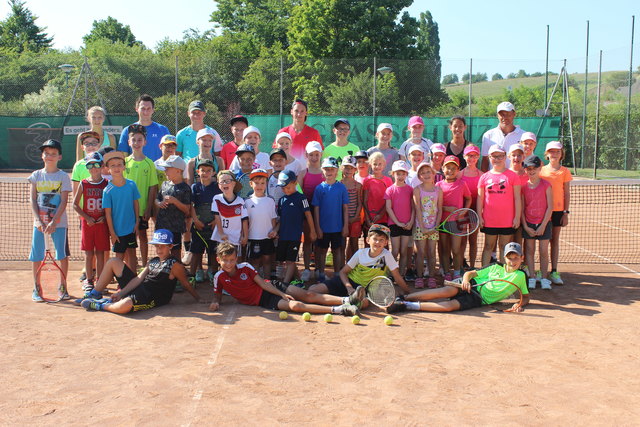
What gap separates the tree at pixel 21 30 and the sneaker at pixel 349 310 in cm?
4911

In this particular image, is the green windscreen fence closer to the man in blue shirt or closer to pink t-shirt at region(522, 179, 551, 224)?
the man in blue shirt

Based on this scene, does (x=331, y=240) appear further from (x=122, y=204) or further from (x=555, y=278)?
(x=555, y=278)

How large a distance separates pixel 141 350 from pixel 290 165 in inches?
109

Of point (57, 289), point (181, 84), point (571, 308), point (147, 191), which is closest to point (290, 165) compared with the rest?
point (147, 191)

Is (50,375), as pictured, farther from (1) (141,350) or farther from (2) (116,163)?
(2) (116,163)

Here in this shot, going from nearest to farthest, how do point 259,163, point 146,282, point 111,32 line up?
point 146,282
point 259,163
point 111,32

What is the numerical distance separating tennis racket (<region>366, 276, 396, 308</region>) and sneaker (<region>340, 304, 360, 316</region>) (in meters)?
0.16

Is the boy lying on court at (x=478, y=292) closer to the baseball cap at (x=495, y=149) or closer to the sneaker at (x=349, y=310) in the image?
the sneaker at (x=349, y=310)

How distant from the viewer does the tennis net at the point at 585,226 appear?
799 cm

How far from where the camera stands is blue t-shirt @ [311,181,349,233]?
20.0 ft

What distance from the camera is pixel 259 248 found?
6012 millimetres

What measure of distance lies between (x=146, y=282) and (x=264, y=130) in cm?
1133

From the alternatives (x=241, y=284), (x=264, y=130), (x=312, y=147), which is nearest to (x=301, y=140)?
(x=312, y=147)

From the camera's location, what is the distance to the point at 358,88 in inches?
765
